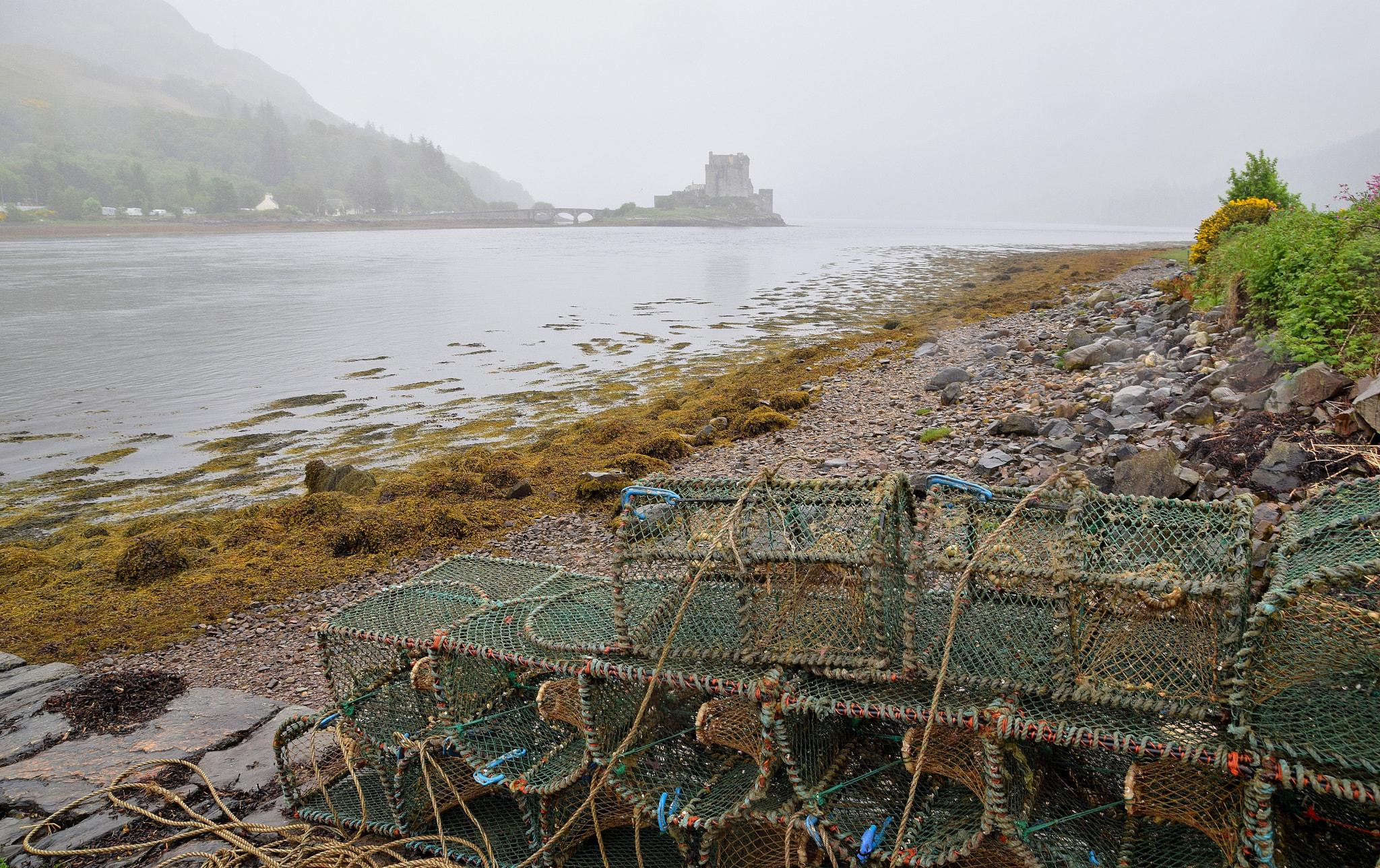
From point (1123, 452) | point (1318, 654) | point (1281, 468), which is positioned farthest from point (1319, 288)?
point (1318, 654)

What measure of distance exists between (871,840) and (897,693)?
540 millimetres

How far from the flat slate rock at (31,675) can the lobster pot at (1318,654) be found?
6962 millimetres

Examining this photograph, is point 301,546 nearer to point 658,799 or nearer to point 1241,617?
point 658,799

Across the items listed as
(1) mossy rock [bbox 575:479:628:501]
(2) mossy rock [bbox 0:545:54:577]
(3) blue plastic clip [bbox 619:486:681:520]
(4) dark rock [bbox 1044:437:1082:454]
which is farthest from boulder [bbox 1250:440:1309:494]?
(2) mossy rock [bbox 0:545:54:577]

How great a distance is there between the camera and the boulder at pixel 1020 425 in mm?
8844

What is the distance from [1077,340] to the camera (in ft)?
46.7

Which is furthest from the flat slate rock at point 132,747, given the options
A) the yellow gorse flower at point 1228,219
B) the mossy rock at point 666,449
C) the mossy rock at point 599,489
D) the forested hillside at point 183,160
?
the forested hillside at point 183,160

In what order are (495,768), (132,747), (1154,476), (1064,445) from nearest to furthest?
(495,768) < (132,747) < (1154,476) < (1064,445)

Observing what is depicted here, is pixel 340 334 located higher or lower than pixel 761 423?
lower

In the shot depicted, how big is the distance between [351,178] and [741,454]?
5897 inches

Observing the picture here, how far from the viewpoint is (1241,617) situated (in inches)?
96.9

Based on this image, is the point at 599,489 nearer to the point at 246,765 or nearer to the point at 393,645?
the point at 246,765

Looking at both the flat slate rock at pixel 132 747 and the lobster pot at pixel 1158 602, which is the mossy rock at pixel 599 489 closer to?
the flat slate rock at pixel 132 747

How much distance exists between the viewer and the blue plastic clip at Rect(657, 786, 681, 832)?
3006 mm
